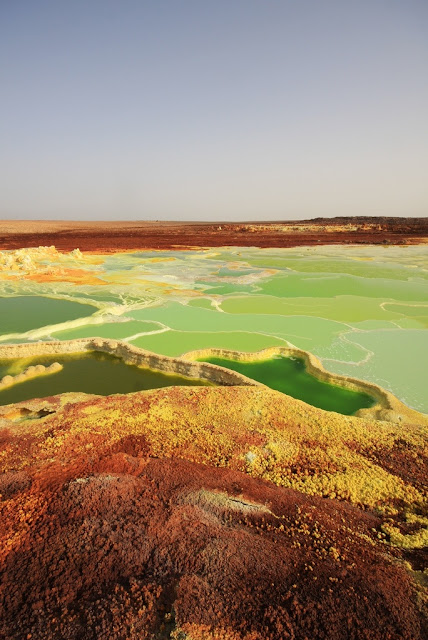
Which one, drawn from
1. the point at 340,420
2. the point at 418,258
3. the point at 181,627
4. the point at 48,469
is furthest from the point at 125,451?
the point at 418,258

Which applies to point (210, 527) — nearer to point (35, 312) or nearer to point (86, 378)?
point (86, 378)

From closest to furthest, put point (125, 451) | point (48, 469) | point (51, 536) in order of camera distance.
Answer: point (51, 536), point (48, 469), point (125, 451)

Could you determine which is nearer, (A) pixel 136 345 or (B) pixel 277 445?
(B) pixel 277 445

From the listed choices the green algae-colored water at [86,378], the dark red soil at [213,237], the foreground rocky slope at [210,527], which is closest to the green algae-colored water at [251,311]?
the green algae-colored water at [86,378]

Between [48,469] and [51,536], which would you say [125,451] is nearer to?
[48,469]

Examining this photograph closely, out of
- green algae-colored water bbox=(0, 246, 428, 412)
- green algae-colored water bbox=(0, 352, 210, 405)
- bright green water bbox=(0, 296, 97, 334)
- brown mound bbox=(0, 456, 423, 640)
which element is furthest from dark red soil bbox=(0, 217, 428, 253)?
brown mound bbox=(0, 456, 423, 640)

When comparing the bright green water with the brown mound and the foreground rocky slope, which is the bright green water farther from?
the brown mound
